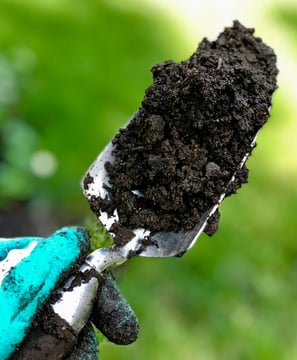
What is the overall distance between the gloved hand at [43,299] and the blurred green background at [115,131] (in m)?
0.54

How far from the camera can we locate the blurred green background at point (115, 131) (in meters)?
2.02

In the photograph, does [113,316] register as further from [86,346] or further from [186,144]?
[186,144]

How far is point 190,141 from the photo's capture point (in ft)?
3.71

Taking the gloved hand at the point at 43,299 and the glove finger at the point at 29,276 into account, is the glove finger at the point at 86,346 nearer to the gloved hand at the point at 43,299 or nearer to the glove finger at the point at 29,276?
the gloved hand at the point at 43,299

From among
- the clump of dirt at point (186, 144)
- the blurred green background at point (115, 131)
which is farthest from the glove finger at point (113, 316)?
the blurred green background at point (115, 131)

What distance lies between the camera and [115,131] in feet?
8.55

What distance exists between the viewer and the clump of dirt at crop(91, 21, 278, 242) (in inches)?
43.8

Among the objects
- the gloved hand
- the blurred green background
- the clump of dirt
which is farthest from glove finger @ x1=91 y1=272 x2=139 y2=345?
the blurred green background

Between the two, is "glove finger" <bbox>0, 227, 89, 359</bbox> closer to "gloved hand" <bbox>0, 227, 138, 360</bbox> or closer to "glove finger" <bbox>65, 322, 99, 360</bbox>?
"gloved hand" <bbox>0, 227, 138, 360</bbox>

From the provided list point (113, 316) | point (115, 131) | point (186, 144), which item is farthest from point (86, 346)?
→ point (115, 131)

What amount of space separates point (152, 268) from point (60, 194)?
48 cm

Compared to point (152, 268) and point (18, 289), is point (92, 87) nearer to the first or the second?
point (152, 268)

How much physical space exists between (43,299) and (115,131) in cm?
161

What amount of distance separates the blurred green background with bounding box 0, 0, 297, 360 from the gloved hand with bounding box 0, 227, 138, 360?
0.54m
